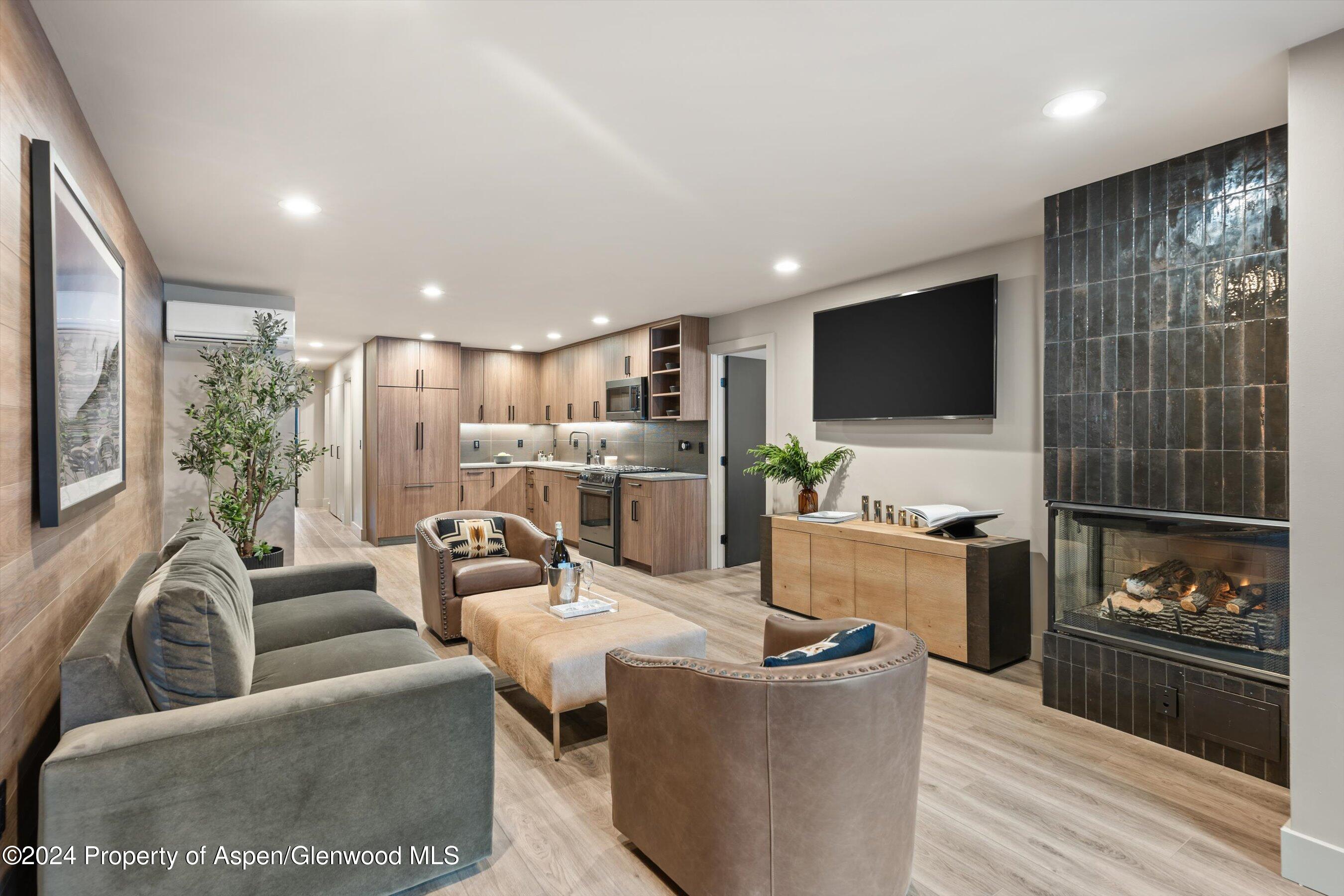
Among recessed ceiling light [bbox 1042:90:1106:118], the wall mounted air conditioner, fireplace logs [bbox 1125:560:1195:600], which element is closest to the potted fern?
fireplace logs [bbox 1125:560:1195:600]

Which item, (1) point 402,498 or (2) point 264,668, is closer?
(2) point 264,668

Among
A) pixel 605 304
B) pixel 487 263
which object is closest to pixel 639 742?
pixel 487 263

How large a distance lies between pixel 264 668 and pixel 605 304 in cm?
398

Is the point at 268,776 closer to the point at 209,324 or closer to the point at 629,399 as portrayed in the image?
the point at 209,324

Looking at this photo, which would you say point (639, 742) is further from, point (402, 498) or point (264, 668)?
point (402, 498)

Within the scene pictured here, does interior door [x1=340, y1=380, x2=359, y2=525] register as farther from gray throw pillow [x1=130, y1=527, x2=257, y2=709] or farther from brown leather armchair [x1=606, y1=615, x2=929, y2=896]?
brown leather armchair [x1=606, y1=615, x2=929, y2=896]

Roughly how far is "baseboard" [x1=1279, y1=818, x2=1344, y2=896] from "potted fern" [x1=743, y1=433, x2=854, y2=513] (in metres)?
3.15

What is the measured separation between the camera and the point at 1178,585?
9.02 feet

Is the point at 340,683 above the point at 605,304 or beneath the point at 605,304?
beneath

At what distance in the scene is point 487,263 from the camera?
14.2 ft

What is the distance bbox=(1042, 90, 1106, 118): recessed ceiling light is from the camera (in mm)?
2188

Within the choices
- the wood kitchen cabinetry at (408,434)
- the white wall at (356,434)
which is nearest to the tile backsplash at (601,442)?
the wood kitchen cabinetry at (408,434)

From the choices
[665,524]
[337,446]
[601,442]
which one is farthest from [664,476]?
[337,446]

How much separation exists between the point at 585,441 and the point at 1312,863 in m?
7.44
